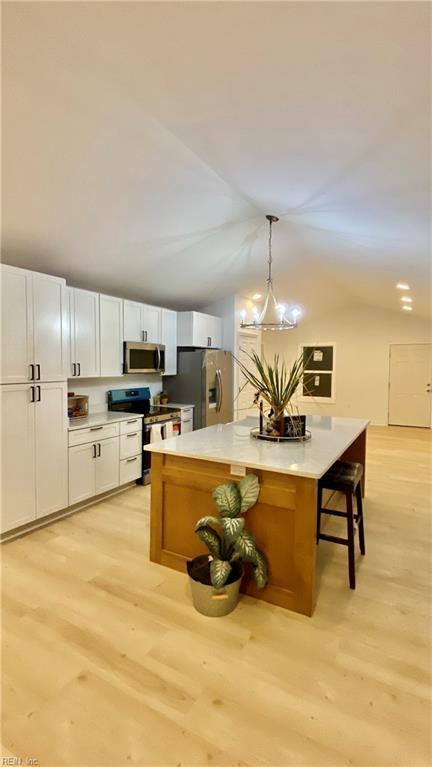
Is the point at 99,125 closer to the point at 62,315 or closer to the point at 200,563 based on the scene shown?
the point at 62,315

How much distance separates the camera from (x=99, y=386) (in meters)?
4.43

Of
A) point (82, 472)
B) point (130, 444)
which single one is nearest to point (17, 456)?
point (82, 472)

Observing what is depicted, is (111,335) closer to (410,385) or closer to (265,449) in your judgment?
(265,449)

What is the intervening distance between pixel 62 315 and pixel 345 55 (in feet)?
9.03

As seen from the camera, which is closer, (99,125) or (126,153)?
(99,125)

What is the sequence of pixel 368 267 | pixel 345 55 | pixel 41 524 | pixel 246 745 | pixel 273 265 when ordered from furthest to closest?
pixel 273 265
pixel 368 267
pixel 41 524
pixel 246 745
pixel 345 55

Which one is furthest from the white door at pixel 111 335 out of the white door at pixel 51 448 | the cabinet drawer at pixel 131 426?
the white door at pixel 51 448

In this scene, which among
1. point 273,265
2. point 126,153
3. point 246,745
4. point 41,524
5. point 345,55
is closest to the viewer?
point 345,55

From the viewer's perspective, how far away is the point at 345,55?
1.28 metres

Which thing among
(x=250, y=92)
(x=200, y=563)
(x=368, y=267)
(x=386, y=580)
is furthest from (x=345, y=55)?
(x=368, y=267)

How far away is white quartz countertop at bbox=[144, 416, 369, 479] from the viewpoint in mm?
2139

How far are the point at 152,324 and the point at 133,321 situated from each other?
0.40 m

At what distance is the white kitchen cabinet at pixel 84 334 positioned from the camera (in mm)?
3666

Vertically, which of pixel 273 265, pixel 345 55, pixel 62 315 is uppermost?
pixel 273 265
